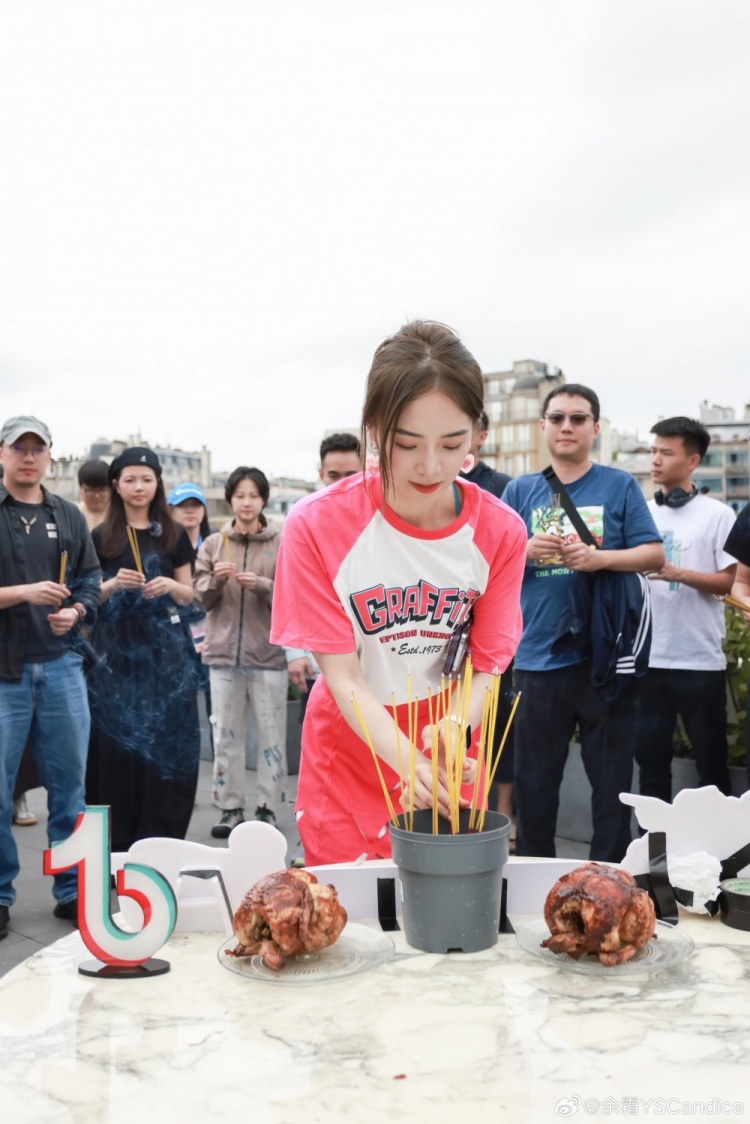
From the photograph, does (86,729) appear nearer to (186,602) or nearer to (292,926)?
(186,602)

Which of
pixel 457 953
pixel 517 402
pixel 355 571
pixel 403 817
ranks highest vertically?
pixel 517 402

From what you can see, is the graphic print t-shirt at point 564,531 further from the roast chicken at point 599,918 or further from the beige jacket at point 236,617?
the roast chicken at point 599,918

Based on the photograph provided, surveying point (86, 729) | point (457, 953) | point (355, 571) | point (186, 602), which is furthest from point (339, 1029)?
point (186, 602)

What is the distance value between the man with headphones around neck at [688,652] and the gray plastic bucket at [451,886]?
330 cm

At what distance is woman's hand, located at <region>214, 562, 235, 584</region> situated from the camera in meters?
5.71

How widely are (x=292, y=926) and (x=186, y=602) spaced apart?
3510 millimetres

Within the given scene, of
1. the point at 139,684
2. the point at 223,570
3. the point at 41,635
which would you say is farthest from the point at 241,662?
the point at 41,635

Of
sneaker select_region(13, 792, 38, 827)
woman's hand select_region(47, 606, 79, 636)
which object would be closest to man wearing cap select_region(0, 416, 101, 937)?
woman's hand select_region(47, 606, 79, 636)

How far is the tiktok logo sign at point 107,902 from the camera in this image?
1506 mm

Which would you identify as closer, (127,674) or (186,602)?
(127,674)

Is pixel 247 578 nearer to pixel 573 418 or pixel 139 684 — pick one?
pixel 139 684

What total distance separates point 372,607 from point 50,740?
273cm

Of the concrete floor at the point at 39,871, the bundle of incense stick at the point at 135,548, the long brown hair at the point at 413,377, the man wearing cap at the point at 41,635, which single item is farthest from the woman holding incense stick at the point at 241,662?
the long brown hair at the point at 413,377

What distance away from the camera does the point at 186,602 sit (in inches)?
193
